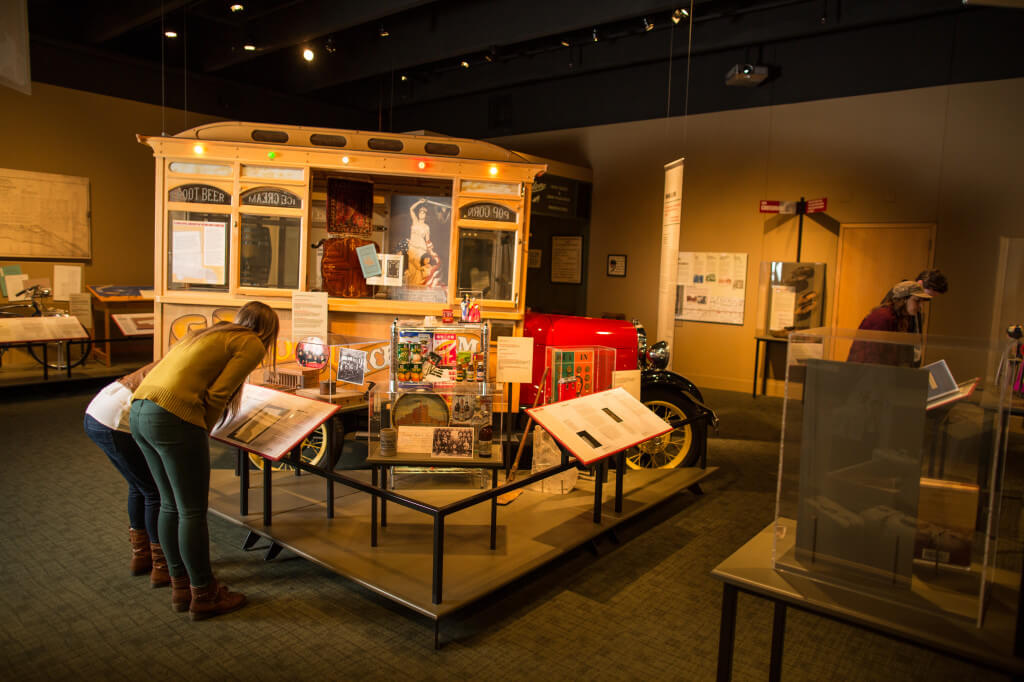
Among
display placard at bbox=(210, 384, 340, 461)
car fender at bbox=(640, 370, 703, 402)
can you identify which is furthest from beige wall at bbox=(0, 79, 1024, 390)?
display placard at bbox=(210, 384, 340, 461)

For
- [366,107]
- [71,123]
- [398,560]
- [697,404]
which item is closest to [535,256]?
[366,107]

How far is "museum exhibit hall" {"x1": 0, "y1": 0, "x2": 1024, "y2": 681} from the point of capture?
189 cm

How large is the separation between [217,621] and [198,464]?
0.72 meters

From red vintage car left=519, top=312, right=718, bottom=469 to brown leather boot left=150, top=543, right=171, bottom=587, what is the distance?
271 centimetres

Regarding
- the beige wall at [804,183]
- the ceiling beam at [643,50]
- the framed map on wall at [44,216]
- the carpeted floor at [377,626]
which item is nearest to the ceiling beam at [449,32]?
the ceiling beam at [643,50]

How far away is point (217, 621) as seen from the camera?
9.75ft

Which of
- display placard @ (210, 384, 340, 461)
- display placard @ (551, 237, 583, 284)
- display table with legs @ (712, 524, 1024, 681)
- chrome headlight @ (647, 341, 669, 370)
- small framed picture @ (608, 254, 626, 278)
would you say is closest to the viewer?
display table with legs @ (712, 524, 1024, 681)

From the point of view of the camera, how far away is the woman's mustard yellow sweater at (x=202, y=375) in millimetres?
→ 2762

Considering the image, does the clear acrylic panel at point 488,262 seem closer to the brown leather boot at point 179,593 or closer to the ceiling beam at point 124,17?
the brown leather boot at point 179,593

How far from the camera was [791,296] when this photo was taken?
845 cm

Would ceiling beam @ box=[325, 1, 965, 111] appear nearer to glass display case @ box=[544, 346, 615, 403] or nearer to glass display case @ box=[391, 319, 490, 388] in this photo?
glass display case @ box=[544, 346, 615, 403]

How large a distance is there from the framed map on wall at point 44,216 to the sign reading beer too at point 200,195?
4700 millimetres

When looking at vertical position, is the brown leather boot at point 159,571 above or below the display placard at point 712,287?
below

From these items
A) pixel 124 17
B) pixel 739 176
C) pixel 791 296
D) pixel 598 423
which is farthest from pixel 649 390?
pixel 124 17
